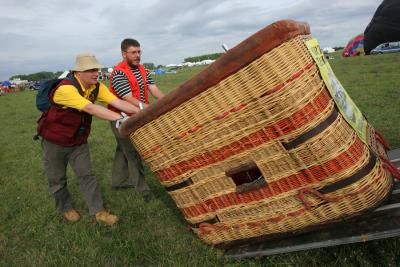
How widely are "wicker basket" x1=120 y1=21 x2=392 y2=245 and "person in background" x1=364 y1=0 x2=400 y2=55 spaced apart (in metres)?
0.77

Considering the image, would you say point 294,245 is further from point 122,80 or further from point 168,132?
point 122,80

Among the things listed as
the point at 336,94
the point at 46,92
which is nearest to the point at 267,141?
the point at 336,94

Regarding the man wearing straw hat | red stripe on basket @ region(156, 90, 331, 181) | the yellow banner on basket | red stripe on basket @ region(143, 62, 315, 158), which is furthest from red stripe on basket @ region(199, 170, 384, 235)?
the man wearing straw hat

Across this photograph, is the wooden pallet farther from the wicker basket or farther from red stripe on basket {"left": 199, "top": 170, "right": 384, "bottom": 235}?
red stripe on basket {"left": 199, "top": 170, "right": 384, "bottom": 235}

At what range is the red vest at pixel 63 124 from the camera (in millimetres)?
4273

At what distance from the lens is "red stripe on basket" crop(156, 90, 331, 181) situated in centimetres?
245

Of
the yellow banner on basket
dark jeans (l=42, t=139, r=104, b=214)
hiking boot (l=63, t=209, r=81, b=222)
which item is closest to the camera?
the yellow banner on basket

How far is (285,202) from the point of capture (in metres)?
2.79

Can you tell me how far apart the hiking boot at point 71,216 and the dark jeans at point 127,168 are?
2.91 feet

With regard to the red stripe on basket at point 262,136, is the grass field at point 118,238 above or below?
below

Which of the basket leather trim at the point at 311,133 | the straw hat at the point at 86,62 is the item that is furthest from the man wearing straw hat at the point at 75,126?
the basket leather trim at the point at 311,133

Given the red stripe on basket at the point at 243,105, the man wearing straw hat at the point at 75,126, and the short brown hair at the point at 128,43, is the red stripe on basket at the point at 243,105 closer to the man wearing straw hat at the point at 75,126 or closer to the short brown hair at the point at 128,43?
the man wearing straw hat at the point at 75,126

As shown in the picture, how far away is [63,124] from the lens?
436 cm

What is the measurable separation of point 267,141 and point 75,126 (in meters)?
2.68
